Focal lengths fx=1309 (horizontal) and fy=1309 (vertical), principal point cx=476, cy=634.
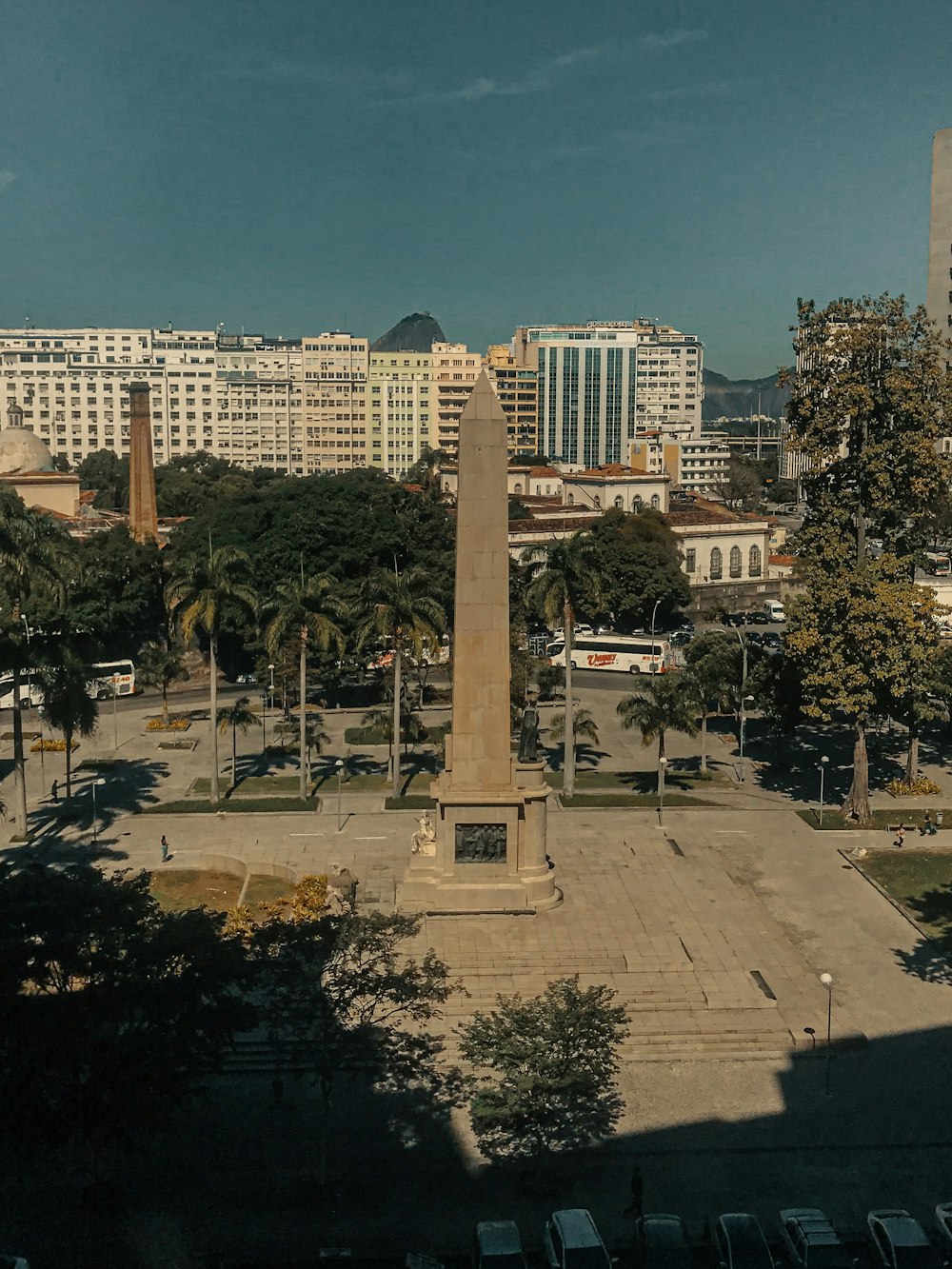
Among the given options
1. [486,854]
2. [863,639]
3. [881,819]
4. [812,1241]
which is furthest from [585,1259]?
[881,819]

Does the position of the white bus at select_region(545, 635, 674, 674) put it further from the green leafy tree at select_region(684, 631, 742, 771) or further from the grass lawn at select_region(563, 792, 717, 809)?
the grass lawn at select_region(563, 792, 717, 809)

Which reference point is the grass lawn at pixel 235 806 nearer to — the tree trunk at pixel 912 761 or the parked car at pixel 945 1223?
the tree trunk at pixel 912 761

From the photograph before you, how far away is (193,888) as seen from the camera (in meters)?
35.8

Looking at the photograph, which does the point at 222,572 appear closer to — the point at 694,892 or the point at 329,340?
the point at 694,892

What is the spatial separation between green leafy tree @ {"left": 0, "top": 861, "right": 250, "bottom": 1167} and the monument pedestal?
10.1 metres

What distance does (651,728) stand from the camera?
1725 inches

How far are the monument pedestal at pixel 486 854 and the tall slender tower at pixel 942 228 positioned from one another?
72.6 m

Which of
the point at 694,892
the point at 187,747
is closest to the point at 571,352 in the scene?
the point at 187,747

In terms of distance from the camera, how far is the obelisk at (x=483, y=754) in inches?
1297

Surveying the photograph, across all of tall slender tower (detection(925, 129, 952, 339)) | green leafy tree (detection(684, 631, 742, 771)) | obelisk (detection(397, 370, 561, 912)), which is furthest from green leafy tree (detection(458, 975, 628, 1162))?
tall slender tower (detection(925, 129, 952, 339))

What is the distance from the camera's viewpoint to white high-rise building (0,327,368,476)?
171250 mm

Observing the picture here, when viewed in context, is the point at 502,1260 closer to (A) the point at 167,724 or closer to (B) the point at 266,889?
(B) the point at 266,889

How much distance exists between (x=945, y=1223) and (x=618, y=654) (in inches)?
2039

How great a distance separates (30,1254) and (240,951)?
5.47 meters
